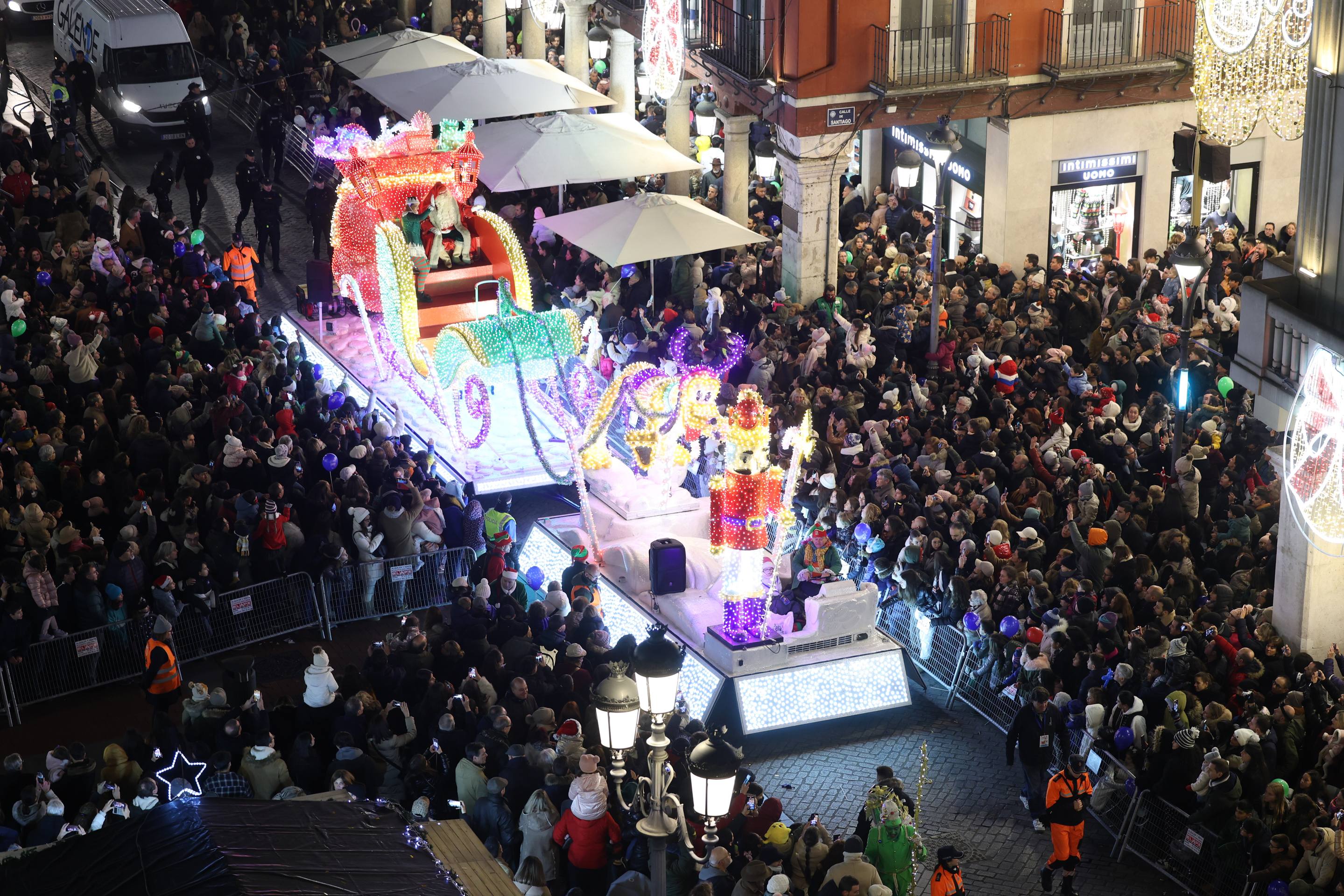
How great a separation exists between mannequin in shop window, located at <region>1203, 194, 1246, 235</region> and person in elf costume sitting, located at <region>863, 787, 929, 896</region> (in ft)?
52.9

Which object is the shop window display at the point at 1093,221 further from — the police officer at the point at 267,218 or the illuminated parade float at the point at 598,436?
the police officer at the point at 267,218

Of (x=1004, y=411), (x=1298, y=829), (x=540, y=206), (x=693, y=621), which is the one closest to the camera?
(x=1298, y=829)

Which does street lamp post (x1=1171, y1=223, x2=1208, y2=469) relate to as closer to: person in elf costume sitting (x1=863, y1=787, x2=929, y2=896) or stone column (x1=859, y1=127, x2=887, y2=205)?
person in elf costume sitting (x1=863, y1=787, x2=929, y2=896)

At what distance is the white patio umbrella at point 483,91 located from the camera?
92.9 ft

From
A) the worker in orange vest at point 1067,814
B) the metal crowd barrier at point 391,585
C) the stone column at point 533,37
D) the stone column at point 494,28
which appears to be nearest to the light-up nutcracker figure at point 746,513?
the metal crowd barrier at point 391,585

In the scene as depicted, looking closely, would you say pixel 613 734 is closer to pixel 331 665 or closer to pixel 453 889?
pixel 453 889

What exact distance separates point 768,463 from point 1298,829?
5.47m

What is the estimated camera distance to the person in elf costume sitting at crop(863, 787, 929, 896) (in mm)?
13867

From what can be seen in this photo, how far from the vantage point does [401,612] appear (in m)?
19.4

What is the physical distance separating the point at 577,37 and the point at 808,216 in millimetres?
8020

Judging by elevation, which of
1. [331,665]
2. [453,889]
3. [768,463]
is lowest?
[331,665]

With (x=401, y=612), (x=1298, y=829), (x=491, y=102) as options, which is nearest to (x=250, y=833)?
(x=1298, y=829)

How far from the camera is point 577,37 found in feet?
107

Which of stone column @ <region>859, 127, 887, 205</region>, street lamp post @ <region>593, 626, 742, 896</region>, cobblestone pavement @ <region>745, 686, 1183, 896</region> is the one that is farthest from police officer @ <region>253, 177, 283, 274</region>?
street lamp post @ <region>593, 626, 742, 896</region>
